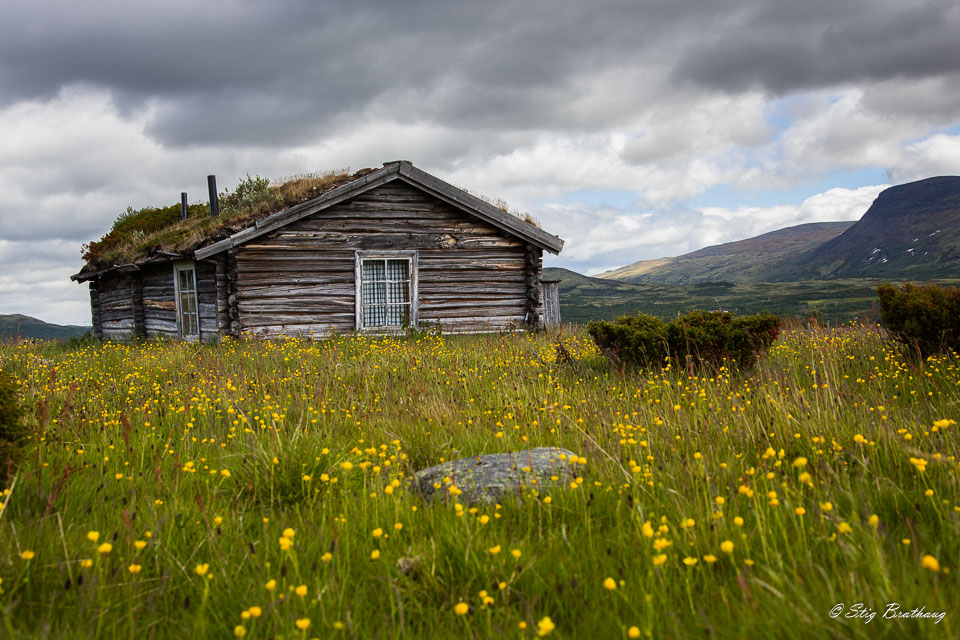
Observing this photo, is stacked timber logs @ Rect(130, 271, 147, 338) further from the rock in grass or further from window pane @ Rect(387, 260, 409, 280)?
the rock in grass

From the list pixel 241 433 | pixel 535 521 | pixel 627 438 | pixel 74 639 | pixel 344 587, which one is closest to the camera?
pixel 74 639

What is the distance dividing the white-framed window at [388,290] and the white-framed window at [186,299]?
15.9 ft

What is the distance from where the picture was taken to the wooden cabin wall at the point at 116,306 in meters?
20.4

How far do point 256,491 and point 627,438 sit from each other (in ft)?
8.56

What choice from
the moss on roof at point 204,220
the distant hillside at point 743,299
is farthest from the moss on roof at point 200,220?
the distant hillside at point 743,299

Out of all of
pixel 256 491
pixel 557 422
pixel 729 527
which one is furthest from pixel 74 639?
pixel 557 422

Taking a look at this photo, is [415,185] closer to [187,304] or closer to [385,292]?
[385,292]

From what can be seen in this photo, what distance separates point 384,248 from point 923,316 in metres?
11.5

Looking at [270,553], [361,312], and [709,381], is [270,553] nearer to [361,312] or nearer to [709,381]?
[709,381]

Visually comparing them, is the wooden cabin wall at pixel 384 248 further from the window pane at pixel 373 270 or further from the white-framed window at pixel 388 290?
the window pane at pixel 373 270

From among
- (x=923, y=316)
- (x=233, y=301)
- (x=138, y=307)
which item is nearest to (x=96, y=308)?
(x=138, y=307)

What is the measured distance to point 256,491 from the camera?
380 cm

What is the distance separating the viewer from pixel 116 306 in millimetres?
21625

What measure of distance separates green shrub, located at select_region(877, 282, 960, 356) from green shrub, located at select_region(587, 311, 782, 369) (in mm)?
1508
